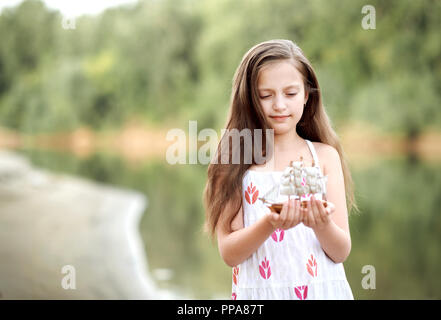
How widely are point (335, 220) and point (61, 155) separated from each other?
16520 millimetres

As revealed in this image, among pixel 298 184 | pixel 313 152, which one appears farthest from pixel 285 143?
pixel 298 184

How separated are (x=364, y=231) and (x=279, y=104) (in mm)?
6346

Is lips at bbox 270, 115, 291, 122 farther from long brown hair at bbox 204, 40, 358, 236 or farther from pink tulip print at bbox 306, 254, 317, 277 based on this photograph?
pink tulip print at bbox 306, 254, 317, 277

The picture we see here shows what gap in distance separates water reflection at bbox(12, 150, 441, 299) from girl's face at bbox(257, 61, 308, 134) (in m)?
3.51

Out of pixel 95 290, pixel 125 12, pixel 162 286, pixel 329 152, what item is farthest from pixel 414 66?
pixel 329 152

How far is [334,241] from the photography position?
4.03 ft

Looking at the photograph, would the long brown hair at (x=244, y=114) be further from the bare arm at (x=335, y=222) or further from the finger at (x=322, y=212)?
the finger at (x=322, y=212)

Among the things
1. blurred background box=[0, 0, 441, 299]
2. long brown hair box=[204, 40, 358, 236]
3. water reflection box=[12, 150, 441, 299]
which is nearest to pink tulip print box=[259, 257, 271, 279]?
long brown hair box=[204, 40, 358, 236]

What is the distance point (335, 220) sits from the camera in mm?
1287

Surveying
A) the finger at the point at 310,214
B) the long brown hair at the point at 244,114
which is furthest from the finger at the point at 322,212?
the long brown hair at the point at 244,114

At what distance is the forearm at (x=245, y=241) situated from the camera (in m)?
1.18

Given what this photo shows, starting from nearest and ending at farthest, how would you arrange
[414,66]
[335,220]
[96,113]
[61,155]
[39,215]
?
[335,220] < [39,215] < [414,66] < [61,155] < [96,113]

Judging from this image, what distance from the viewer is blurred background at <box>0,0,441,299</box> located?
892cm
